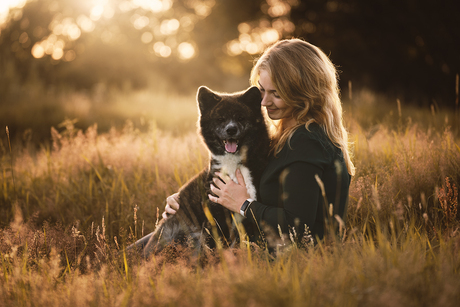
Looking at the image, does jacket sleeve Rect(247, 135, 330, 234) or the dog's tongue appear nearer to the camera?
jacket sleeve Rect(247, 135, 330, 234)

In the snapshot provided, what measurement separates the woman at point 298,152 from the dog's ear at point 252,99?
69mm

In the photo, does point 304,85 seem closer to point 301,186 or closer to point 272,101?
point 272,101

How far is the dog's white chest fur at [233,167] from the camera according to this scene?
278 centimetres

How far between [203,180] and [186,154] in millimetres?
1744

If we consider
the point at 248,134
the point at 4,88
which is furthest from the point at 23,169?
the point at 4,88

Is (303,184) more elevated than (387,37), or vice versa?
(387,37)

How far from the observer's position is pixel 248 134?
2904 mm

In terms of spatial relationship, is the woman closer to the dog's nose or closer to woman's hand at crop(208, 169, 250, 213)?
woman's hand at crop(208, 169, 250, 213)

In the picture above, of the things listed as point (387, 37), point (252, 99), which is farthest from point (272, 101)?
point (387, 37)

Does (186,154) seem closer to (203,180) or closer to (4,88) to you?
(203,180)

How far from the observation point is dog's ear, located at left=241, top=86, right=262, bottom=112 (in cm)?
293

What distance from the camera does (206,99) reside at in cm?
316

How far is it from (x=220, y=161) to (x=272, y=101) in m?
0.75

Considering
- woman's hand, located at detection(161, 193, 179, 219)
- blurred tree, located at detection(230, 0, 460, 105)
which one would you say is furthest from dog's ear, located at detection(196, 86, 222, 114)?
blurred tree, located at detection(230, 0, 460, 105)
